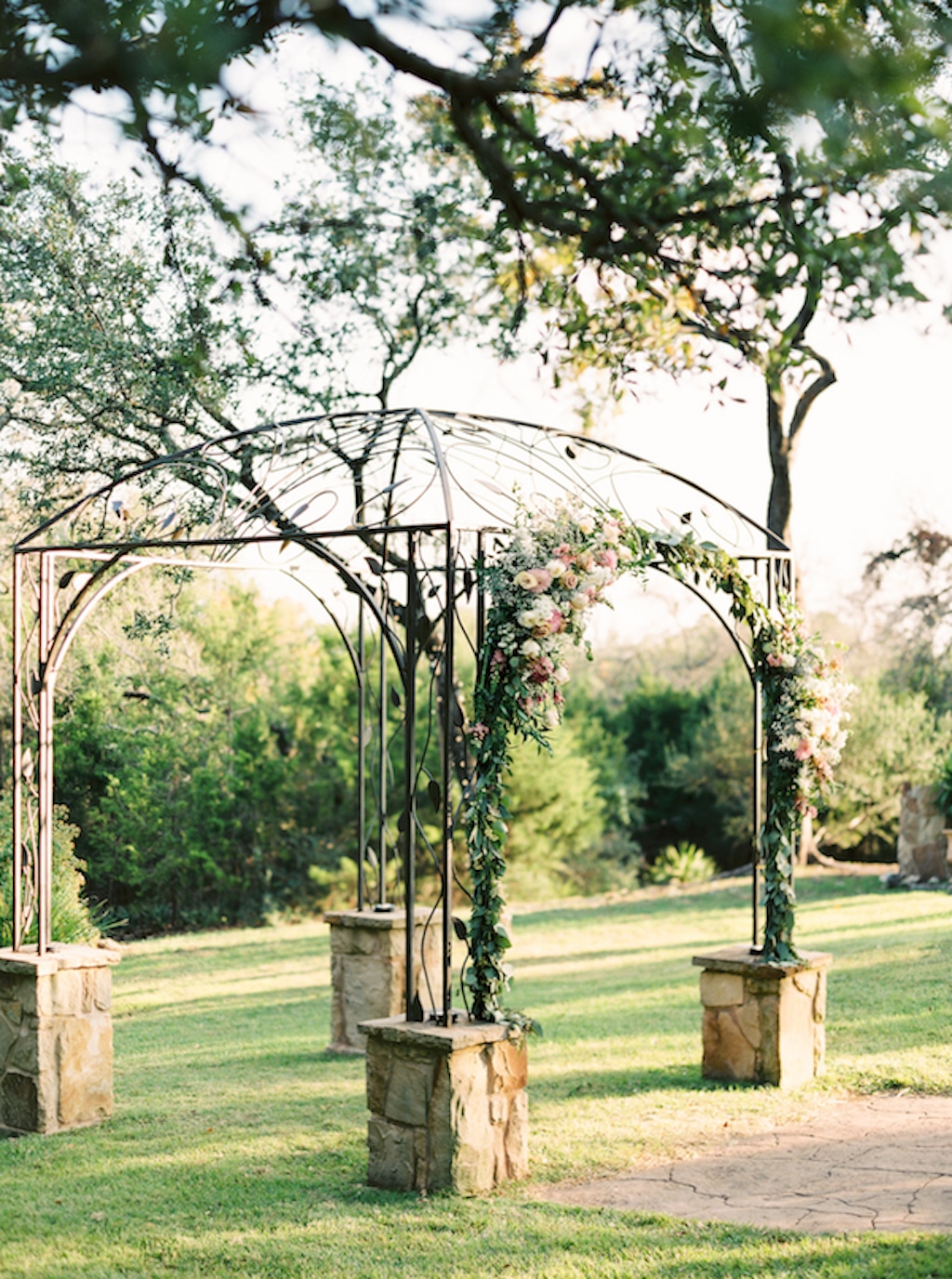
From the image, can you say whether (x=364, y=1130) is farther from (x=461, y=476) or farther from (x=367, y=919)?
(x=461, y=476)

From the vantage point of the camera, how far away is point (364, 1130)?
19.0 feet

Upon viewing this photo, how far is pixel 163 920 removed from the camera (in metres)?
14.7

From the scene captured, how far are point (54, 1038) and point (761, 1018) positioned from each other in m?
3.21

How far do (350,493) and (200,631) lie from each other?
5.73m

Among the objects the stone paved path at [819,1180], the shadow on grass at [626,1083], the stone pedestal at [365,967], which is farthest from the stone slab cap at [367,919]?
the stone paved path at [819,1180]

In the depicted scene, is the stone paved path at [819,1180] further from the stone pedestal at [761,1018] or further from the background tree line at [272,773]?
the background tree line at [272,773]

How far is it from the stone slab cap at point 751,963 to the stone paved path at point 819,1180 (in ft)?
2.21

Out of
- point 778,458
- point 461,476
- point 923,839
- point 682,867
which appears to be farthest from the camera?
point 682,867

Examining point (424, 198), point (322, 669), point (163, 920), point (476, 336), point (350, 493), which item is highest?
point (424, 198)

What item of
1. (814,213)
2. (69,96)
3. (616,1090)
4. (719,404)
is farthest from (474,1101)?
(69,96)

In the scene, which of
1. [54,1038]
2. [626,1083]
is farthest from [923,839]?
[54,1038]

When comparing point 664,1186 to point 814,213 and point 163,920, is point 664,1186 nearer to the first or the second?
point 814,213

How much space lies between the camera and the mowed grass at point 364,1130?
4.20 meters

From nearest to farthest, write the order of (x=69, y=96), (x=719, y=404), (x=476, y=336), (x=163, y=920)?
(x=69, y=96) → (x=719, y=404) → (x=476, y=336) → (x=163, y=920)
